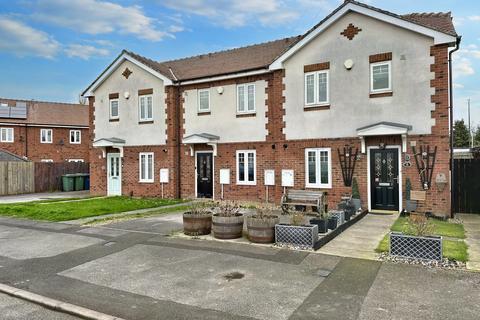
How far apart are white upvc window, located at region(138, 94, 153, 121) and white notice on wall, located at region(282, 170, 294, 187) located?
8.17 meters

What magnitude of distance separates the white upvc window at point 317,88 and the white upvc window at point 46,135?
2898 cm

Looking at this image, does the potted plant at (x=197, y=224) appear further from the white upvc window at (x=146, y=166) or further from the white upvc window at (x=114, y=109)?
the white upvc window at (x=114, y=109)

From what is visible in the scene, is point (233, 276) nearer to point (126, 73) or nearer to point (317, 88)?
point (317, 88)

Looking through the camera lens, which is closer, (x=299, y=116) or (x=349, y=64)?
(x=349, y=64)

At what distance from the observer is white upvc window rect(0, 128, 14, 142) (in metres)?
32.6

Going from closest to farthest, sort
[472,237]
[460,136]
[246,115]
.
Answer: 1. [472,237]
2. [246,115]
3. [460,136]

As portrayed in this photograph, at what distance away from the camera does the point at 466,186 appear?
44.1ft

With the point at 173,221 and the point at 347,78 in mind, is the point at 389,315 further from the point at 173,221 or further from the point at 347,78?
the point at 347,78

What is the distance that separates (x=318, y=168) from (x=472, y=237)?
19.9 ft

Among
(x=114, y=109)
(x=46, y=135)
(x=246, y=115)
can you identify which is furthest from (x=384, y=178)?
(x=46, y=135)

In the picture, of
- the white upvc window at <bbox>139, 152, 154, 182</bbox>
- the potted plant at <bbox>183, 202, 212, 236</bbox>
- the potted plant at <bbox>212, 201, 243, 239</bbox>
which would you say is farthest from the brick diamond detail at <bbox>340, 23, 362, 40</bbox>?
the white upvc window at <bbox>139, 152, 154, 182</bbox>

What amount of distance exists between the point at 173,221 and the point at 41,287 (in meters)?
5.99

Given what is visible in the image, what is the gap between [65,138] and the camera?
3603 cm

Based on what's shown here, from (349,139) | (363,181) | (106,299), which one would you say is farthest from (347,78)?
(106,299)
